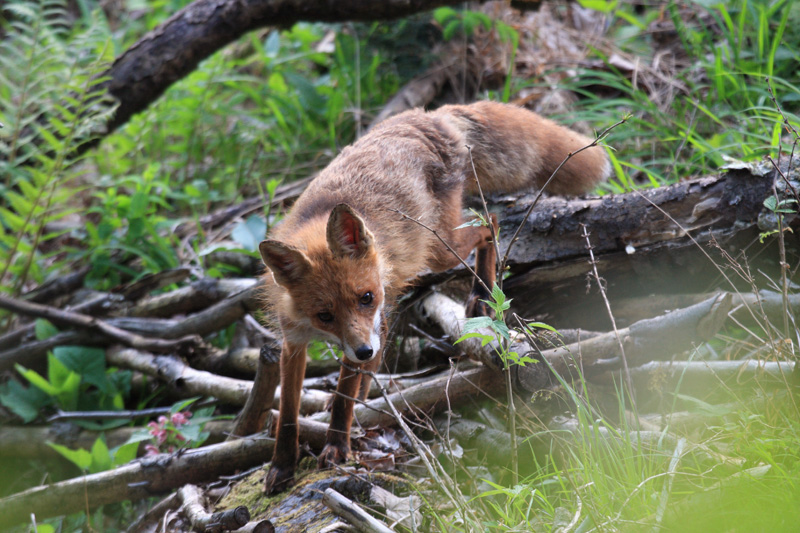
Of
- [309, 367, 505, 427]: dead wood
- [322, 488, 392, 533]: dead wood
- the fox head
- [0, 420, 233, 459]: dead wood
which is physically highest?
the fox head

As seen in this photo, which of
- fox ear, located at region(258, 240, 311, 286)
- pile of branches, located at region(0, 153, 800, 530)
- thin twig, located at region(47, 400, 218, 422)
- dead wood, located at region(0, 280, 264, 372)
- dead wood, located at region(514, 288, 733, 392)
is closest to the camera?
dead wood, located at region(514, 288, 733, 392)

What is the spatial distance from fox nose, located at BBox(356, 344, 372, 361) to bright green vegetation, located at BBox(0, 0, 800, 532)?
0.87 metres

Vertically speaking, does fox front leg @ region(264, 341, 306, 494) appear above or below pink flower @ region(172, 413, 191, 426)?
above

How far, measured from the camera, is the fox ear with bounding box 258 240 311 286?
317 centimetres

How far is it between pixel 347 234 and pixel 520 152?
173 centimetres

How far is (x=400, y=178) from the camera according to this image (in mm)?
4012

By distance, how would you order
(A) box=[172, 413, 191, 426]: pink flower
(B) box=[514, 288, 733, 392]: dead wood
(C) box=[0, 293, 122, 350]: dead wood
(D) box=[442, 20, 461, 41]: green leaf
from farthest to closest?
(D) box=[442, 20, 461, 41]: green leaf
(C) box=[0, 293, 122, 350]: dead wood
(A) box=[172, 413, 191, 426]: pink flower
(B) box=[514, 288, 733, 392]: dead wood

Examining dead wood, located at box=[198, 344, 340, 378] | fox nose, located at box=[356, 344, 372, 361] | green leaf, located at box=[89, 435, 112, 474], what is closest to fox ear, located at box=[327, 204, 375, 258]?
fox nose, located at box=[356, 344, 372, 361]

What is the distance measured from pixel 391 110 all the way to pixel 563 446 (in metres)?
4.62

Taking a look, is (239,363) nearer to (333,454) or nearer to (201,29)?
(333,454)

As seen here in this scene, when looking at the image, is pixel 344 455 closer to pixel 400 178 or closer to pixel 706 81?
pixel 400 178

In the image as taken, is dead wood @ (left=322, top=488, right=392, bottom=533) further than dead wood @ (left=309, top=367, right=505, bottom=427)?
No

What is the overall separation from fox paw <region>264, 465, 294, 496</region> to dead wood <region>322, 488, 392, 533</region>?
2.12ft

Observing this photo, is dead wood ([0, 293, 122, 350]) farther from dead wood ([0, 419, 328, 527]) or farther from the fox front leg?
the fox front leg
